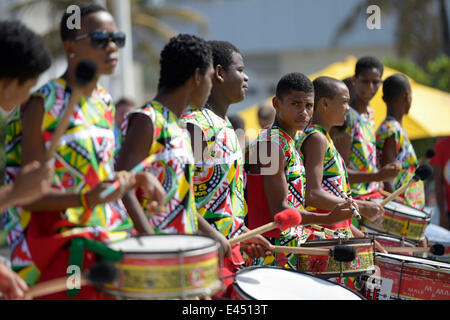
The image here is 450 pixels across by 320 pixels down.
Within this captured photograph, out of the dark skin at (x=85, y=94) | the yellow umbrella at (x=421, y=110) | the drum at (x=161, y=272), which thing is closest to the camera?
the drum at (x=161, y=272)

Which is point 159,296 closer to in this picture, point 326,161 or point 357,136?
point 326,161

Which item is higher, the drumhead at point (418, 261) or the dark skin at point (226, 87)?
the dark skin at point (226, 87)

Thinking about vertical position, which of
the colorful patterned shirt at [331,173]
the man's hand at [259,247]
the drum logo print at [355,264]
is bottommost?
the drum logo print at [355,264]

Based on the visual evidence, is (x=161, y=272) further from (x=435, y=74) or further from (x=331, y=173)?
(x=435, y=74)

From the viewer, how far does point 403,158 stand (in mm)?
7109

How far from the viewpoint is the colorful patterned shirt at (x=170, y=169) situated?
11.7 feet

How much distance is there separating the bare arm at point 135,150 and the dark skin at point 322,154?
1740 millimetres

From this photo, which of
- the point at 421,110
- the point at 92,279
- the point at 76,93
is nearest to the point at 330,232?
the point at 92,279

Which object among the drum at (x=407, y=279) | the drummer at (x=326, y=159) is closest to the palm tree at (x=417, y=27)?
the drummer at (x=326, y=159)

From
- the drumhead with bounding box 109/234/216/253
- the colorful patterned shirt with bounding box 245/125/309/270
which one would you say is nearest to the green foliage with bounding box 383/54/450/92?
the colorful patterned shirt with bounding box 245/125/309/270

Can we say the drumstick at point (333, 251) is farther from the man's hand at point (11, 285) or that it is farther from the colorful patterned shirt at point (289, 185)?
the man's hand at point (11, 285)

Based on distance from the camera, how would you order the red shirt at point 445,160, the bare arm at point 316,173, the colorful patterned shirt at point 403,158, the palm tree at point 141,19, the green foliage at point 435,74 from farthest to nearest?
the palm tree at point 141,19
the green foliage at point 435,74
the red shirt at point 445,160
the colorful patterned shirt at point 403,158
the bare arm at point 316,173

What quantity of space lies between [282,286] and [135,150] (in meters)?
1.08
